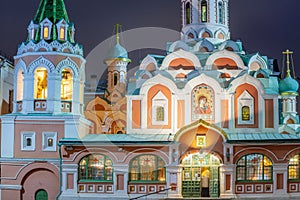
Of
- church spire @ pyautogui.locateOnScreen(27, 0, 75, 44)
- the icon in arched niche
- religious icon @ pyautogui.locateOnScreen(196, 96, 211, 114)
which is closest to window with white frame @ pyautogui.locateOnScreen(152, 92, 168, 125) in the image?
the icon in arched niche

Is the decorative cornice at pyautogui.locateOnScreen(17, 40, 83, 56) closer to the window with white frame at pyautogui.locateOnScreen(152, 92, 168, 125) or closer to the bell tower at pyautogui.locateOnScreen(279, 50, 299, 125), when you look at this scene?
the window with white frame at pyautogui.locateOnScreen(152, 92, 168, 125)

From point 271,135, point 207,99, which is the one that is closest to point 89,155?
point 207,99

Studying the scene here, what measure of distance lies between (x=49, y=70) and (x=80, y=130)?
3107 mm

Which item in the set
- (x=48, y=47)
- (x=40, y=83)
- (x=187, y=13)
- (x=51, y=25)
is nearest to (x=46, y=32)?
(x=51, y=25)

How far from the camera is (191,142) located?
92.2 ft

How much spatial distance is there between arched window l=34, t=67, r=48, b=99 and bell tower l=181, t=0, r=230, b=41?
319 inches

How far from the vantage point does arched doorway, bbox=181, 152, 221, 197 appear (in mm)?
28109

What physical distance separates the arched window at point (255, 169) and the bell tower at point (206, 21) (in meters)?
8.27

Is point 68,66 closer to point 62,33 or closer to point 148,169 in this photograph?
point 62,33

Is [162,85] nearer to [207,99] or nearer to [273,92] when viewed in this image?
[207,99]

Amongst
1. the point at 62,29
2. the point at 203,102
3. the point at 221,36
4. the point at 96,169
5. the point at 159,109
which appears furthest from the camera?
the point at 221,36

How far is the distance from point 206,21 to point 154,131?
7.68m

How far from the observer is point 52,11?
99.3ft

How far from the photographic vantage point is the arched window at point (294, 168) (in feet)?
92.5
